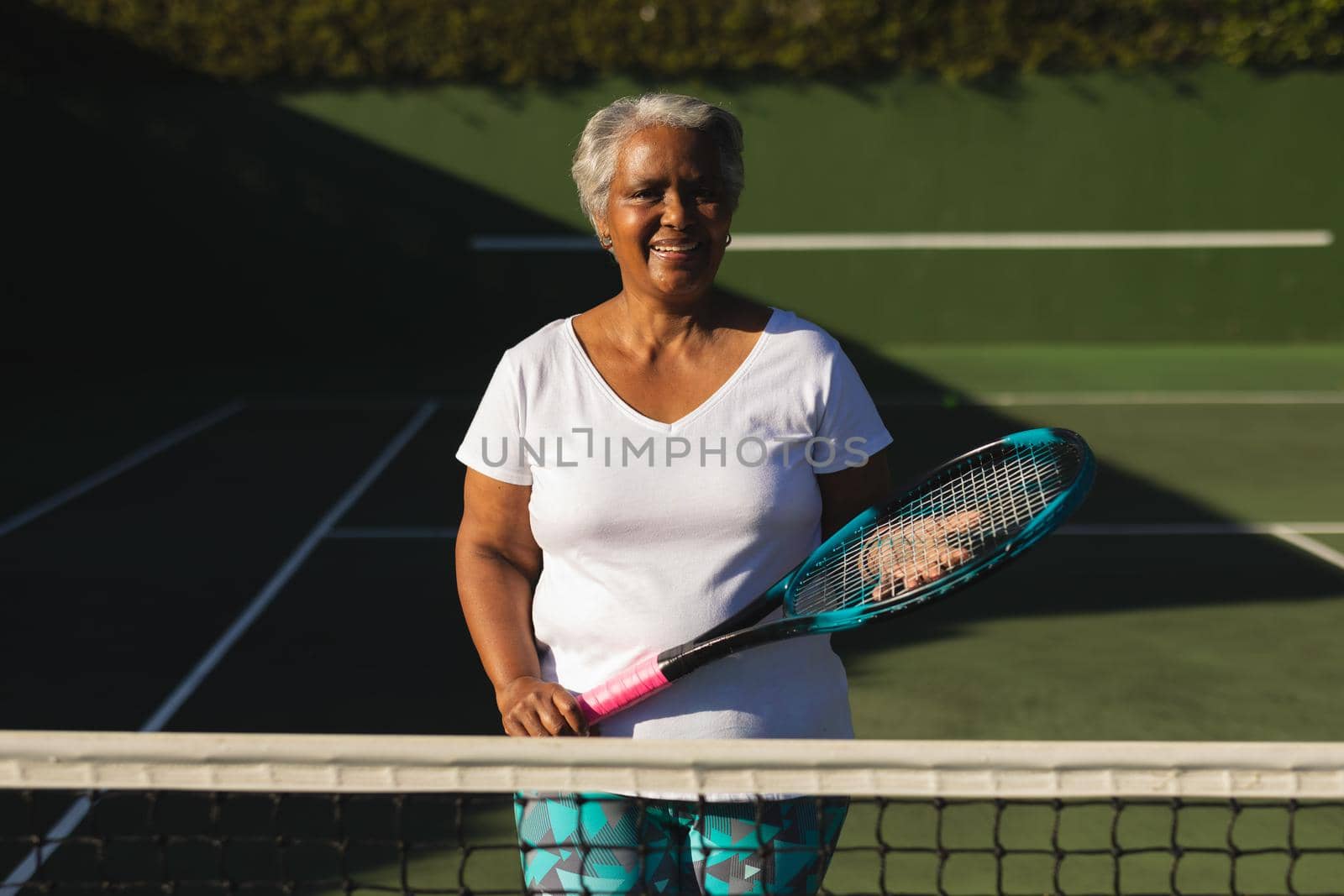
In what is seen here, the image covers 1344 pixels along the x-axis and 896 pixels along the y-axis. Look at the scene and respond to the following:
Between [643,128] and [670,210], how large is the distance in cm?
12

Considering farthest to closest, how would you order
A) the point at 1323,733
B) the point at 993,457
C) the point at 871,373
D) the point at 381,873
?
the point at 871,373
the point at 1323,733
the point at 381,873
the point at 993,457

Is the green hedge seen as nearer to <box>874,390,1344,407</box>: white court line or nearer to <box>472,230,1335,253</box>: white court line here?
<box>472,230,1335,253</box>: white court line

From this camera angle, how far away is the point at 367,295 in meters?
13.4

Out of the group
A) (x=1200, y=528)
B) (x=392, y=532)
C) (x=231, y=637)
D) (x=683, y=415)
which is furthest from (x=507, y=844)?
(x=1200, y=528)

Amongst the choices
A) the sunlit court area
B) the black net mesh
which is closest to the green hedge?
the sunlit court area

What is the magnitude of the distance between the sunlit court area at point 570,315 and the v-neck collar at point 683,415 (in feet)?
7.98

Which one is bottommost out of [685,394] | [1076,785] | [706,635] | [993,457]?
[1076,785]

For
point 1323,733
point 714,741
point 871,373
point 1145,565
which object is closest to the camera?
point 714,741

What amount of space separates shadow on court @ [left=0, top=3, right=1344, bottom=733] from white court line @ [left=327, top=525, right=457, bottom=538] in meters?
0.09

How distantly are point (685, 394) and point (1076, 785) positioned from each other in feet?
2.44

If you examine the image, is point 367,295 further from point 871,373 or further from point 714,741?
point 714,741

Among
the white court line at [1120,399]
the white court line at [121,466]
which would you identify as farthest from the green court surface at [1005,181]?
the white court line at [121,466]

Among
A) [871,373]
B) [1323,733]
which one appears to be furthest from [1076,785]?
[871,373]

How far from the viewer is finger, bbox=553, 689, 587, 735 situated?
200cm
